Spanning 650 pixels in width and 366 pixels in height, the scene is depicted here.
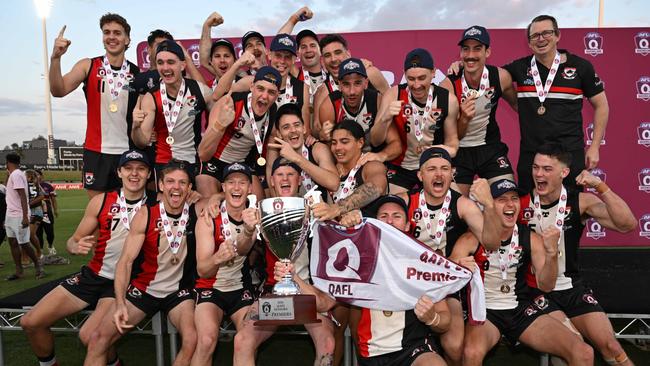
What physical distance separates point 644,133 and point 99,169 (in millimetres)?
9134

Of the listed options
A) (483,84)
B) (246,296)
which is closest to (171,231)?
(246,296)

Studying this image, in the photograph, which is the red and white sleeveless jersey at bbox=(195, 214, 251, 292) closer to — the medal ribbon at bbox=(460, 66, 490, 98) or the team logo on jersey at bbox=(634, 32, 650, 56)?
the medal ribbon at bbox=(460, 66, 490, 98)

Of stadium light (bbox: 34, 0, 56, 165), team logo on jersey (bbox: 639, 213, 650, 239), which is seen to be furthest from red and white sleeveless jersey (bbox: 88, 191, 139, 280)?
stadium light (bbox: 34, 0, 56, 165)

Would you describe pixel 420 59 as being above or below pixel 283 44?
below

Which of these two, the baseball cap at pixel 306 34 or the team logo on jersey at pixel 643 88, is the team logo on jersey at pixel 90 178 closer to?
the baseball cap at pixel 306 34

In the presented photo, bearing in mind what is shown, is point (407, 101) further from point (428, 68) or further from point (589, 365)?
point (589, 365)

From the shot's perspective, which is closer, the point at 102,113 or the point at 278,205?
the point at 278,205

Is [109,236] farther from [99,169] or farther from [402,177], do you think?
[402,177]

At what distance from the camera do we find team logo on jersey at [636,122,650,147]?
866 cm

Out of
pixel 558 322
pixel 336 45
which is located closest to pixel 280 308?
pixel 558 322

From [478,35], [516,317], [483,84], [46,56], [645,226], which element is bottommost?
[645,226]

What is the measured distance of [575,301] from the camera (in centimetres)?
414

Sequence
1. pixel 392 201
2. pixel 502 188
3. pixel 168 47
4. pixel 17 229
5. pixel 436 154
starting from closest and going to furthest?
pixel 392 201 → pixel 502 188 → pixel 436 154 → pixel 168 47 → pixel 17 229

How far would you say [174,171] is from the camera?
4266mm
